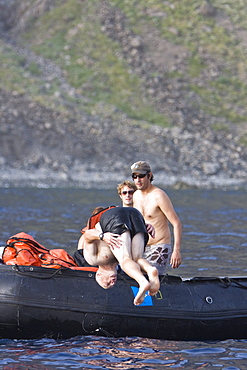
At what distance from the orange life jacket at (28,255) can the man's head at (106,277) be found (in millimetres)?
349

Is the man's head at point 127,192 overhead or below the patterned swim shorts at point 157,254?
overhead

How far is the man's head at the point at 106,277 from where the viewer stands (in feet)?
32.5

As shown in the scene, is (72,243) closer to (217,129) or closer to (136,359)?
(136,359)

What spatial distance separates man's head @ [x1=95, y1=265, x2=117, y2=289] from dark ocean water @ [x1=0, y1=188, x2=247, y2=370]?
0.88m

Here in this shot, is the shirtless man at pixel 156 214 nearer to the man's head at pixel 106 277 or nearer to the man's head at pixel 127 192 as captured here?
the man's head at pixel 127 192

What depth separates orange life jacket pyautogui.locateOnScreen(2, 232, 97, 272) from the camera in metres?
10.4

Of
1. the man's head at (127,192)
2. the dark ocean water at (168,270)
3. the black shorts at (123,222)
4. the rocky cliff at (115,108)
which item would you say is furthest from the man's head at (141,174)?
the rocky cliff at (115,108)

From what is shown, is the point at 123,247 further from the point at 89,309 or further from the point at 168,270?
the point at 168,270

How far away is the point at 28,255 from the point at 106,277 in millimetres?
1363

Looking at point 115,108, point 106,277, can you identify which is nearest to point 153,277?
point 106,277

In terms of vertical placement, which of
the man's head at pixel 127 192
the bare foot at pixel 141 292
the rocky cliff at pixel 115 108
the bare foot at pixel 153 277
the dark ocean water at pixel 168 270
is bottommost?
the dark ocean water at pixel 168 270

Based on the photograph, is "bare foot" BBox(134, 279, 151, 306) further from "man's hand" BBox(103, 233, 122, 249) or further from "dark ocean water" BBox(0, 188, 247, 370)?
"dark ocean water" BBox(0, 188, 247, 370)

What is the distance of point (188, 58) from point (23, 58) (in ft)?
58.6

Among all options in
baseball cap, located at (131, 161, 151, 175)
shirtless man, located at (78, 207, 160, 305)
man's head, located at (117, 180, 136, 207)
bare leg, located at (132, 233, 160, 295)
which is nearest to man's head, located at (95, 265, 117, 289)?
shirtless man, located at (78, 207, 160, 305)
